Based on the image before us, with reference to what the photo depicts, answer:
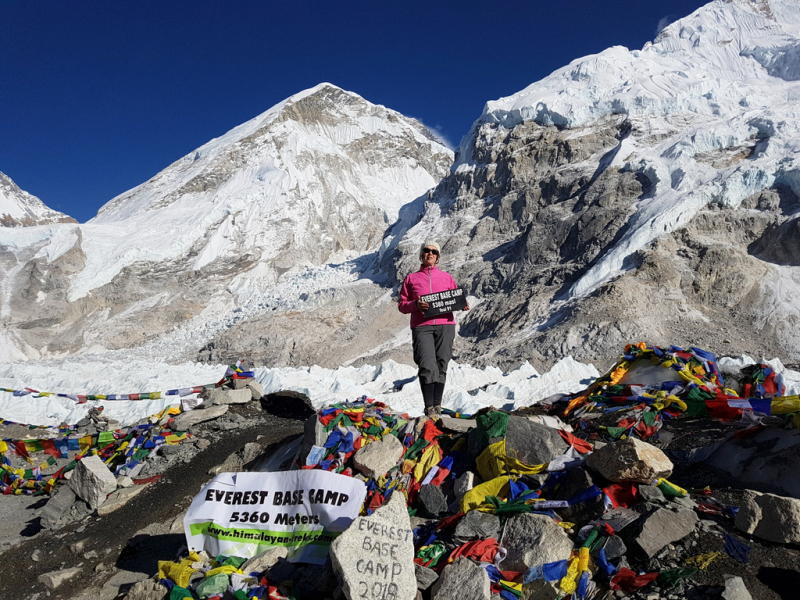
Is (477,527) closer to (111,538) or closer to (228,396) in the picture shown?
(111,538)

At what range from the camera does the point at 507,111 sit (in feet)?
137

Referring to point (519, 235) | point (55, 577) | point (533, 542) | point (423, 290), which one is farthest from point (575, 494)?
point (519, 235)

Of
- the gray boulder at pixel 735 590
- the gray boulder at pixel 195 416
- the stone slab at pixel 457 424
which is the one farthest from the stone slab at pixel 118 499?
the gray boulder at pixel 735 590

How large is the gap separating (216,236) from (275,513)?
168ft

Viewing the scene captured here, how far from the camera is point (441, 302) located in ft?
14.9

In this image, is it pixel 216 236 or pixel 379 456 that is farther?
pixel 216 236

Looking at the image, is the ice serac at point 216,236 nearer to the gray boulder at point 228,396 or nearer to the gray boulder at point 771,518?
the gray boulder at point 228,396

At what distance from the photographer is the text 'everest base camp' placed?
2.62 m

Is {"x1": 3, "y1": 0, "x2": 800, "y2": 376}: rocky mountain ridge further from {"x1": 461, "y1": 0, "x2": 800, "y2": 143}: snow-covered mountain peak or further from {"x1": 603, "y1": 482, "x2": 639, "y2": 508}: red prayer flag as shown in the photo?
{"x1": 603, "y1": 482, "x2": 639, "y2": 508}: red prayer flag

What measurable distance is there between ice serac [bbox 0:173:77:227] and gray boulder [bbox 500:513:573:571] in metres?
125

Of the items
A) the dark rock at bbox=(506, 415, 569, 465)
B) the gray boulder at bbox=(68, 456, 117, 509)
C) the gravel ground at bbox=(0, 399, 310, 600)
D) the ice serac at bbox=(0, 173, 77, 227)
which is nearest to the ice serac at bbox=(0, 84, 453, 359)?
the gravel ground at bbox=(0, 399, 310, 600)

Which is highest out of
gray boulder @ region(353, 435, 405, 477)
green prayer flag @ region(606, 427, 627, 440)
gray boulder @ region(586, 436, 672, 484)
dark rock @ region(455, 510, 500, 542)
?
gray boulder @ region(353, 435, 405, 477)

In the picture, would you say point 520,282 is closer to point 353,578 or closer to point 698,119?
point 698,119

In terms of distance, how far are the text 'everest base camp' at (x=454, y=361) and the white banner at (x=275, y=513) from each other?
2cm
